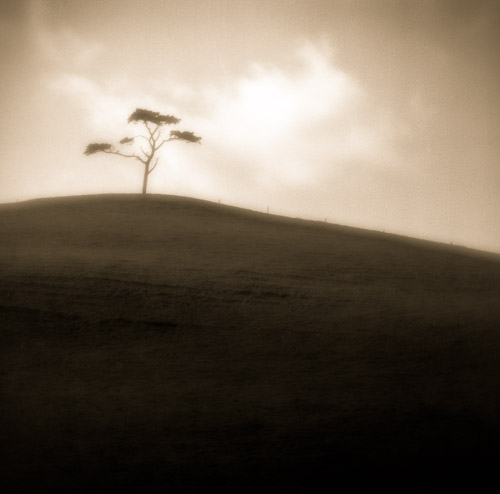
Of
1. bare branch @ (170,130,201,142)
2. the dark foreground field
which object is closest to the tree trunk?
bare branch @ (170,130,201,142)

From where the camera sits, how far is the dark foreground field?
30.6 ft

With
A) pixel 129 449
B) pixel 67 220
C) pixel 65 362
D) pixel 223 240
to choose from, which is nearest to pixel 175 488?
pixel 129 449

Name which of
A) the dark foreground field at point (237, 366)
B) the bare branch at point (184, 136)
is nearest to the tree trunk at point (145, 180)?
the bare branch at point (184, 136)

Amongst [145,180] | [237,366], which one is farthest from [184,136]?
[237,366]

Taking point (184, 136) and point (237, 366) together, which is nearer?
point (237, 366)

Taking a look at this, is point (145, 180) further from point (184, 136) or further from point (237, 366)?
point (237, 366)

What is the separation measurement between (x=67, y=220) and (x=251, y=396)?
16394 mm

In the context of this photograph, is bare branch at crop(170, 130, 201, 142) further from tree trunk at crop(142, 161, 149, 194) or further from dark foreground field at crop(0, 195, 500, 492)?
dark foreground field at crop(0, 195, 500, 492)

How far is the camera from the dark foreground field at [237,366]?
30.6 feet

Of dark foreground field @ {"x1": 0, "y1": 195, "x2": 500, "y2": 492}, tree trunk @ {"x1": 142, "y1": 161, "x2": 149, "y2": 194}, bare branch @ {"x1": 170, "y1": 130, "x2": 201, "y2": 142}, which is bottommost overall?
dark foreground field @ {"x1": 0, "y1": 195, "x2": 500, "y2": 492}

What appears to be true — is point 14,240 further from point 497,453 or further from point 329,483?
point 497,453

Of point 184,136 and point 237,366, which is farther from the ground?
point 184,136

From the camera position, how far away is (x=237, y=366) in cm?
1226

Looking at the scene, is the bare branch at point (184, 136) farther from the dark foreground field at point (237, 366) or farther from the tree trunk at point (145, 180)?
the dark foreground field at point (237, 366)
